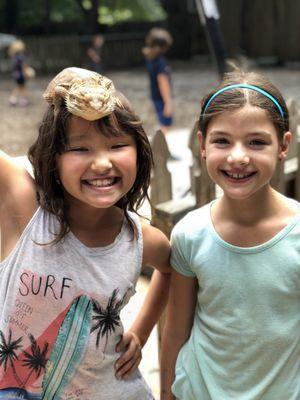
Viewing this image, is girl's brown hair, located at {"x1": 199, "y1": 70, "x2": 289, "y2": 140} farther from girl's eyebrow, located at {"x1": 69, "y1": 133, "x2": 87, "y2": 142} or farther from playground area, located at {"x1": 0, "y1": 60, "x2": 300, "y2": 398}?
playground area, located at {"x1": 0, "y1": 60, "x2": 300, "y2": 398}

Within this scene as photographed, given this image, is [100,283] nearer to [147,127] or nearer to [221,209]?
[221,209]

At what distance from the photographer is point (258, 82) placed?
4.87 ft

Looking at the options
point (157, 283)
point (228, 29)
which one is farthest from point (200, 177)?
point (228, 29)

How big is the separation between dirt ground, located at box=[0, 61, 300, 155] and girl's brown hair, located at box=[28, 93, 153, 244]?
6405mm

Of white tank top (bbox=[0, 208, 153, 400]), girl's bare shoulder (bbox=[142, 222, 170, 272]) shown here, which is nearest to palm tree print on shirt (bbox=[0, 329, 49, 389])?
white tank top (bbox=[0, 208, 153, 400])

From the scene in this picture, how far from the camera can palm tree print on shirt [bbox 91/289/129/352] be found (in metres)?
1.50

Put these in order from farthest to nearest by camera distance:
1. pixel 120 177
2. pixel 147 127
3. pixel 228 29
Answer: pixel 228 29, pixel 147 127, pixel 120 177

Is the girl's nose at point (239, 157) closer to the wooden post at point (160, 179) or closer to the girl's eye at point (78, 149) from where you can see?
the girl's eye at point (78, 149)

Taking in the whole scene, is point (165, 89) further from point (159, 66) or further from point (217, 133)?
point (217, 133)

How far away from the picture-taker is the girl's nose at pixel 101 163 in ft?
4.56

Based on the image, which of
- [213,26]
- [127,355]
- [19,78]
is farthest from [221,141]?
[19,78]

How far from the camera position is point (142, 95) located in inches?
484

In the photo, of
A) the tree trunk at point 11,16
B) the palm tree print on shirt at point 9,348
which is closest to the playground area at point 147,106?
the palm tree print on shirt at point 9,348

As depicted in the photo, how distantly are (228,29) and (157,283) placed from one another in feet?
56.7
